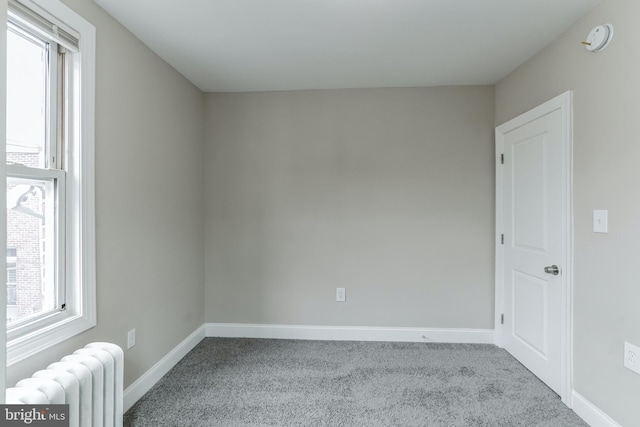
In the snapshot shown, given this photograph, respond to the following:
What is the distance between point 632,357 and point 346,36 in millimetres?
2380

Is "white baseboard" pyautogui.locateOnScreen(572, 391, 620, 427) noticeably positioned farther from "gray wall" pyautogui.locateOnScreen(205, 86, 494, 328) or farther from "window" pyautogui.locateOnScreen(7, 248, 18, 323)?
"window" pyautogui.locateOnScreen(7, 248, 18, 323)

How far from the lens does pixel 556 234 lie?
2.23 meters

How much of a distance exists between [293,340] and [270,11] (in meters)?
2.67

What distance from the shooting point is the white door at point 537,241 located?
218cm

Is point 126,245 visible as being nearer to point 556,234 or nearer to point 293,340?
point 293,340

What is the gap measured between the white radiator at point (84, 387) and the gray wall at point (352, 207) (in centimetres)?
164

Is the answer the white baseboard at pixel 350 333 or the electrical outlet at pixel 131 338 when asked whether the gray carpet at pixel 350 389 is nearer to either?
the white baseboard at pixel 350 333

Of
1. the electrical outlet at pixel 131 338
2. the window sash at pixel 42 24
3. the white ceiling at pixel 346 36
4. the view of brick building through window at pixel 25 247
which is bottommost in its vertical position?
the electrical outlet at pixel 131 338

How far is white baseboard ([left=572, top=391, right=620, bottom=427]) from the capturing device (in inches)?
71.1

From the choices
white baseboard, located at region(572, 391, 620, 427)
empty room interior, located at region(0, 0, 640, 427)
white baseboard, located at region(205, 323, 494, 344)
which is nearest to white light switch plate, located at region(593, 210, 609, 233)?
empty room interior, located at region(0, 0, 640, 427)

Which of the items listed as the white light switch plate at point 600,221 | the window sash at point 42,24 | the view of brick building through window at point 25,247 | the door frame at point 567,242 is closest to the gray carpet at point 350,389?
the door frame at point 567,242

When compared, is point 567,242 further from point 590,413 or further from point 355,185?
point 355,185

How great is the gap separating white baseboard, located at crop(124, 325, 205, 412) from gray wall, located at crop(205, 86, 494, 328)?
0.35 metres

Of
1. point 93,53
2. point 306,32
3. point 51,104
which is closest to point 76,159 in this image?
point 51,104
